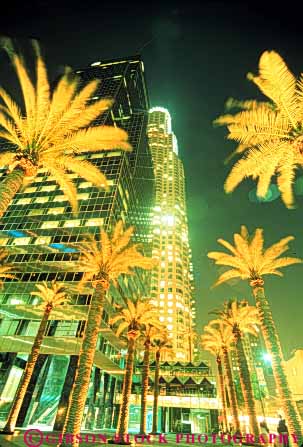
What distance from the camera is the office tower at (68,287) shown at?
3396cm

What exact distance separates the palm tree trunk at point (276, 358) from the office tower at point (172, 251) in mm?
60589

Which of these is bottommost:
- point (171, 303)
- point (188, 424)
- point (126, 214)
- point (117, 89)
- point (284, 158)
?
point (188, 424)

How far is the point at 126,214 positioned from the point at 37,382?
32.3m

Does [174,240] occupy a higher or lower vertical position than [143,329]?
higher

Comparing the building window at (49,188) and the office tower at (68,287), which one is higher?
the building window at (49,188)

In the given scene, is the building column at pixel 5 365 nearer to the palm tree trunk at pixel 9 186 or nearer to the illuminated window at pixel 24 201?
the illuminated window at pixel 24 201

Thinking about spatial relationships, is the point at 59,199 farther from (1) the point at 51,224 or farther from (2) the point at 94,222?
(2) the point at 94,222

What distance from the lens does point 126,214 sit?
2196 inches

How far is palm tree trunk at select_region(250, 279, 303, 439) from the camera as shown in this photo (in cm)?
1495

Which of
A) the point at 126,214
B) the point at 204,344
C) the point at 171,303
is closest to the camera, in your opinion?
the point at 204,344

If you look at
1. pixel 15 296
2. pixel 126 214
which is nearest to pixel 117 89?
pixel 126 214

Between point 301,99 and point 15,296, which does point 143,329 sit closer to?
point 15,296

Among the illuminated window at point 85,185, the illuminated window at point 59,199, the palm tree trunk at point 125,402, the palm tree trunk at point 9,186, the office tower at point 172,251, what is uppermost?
the office tower at point 172,251

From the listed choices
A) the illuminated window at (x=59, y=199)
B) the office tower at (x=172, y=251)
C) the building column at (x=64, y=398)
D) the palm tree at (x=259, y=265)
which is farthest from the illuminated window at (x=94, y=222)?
the office tower at (x=172, y=251)
